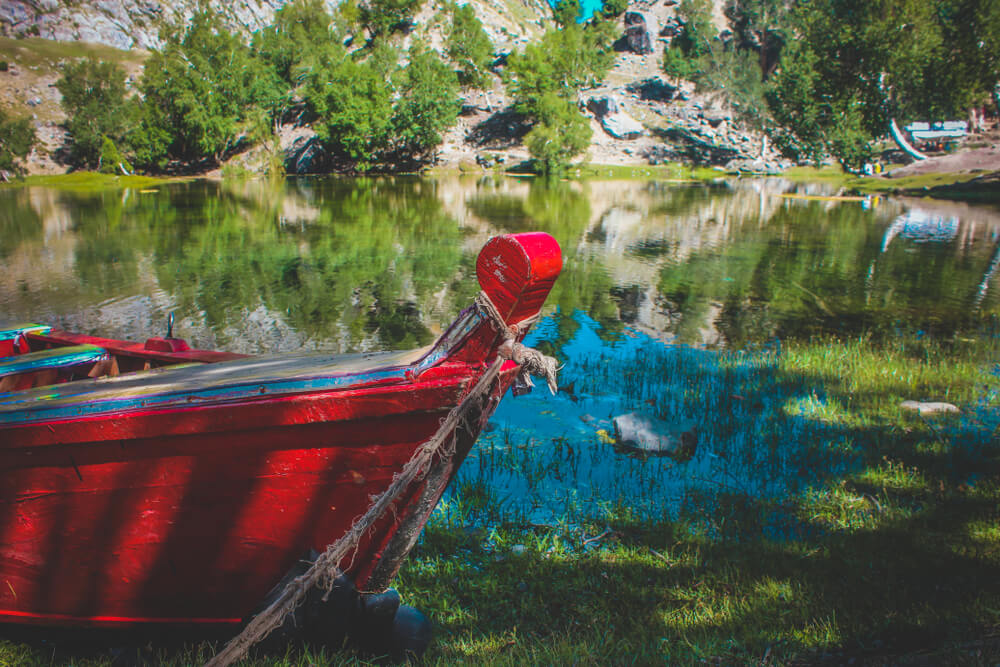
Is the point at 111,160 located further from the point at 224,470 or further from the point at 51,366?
the point at 224,470

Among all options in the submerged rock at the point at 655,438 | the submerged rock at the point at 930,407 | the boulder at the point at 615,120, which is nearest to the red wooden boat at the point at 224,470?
the submerged rock at the point at 655,438

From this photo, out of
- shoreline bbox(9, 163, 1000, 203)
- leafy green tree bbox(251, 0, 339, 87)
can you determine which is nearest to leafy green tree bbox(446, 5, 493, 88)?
leafy green tree bbox(251, 0, 339, 87)

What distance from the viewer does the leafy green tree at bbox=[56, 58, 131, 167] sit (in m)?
70.8

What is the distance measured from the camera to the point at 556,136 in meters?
72.6

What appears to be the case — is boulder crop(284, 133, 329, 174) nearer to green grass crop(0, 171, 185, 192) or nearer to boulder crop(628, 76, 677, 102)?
green grass crop(0, 171, 185, 192)

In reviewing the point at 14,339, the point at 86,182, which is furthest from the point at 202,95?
the point at 14,339

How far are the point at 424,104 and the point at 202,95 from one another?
82.8 ft

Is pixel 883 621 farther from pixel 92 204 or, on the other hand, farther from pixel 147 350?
pixel 92 204

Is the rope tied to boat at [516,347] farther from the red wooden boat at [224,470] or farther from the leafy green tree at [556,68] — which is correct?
the leafy green tree at [556,68]

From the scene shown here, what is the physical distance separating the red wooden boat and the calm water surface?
7.78 ft

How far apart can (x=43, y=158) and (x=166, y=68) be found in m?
18.1

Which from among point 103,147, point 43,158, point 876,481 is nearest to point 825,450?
point 876,481

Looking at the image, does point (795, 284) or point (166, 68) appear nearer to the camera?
point (795, 284)

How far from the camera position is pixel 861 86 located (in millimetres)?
52781
